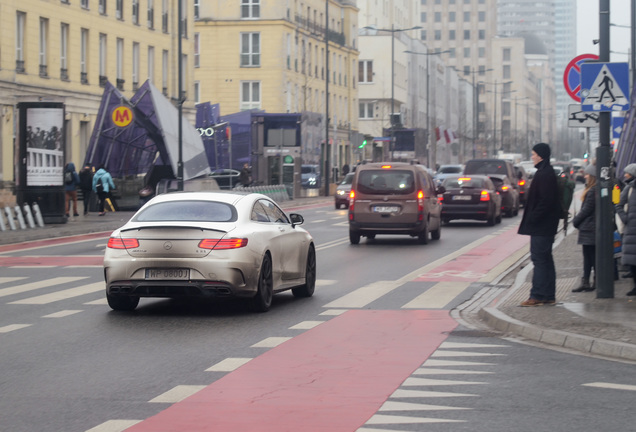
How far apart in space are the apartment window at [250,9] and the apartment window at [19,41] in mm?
41690

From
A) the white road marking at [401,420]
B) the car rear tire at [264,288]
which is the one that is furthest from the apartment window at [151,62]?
the white road marking at [401,420]

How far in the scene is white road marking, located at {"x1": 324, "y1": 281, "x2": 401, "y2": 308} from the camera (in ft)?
50.6

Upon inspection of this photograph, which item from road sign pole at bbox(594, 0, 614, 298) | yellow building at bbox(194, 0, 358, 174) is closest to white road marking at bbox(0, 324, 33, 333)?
road sign pole at bbox(594, 0, 614, 298)

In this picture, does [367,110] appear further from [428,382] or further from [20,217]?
[428,382]

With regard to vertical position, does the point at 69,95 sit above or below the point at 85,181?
above

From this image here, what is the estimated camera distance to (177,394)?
888cm

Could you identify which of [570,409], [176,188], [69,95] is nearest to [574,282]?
[570,409]

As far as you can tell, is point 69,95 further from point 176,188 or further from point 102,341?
point 102,341

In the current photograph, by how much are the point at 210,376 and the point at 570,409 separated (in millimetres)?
2880

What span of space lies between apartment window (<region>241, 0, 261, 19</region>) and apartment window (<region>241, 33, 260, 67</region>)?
1366 mm

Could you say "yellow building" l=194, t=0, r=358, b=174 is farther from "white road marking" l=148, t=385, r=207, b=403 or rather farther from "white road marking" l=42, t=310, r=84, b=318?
"white road marking" l=148, t=385, r=207, b=403

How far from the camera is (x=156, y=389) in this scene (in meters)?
9.09

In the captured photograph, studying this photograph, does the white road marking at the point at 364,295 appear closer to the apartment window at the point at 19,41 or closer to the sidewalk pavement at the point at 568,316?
the sidewalk pavement at the point at 568,316

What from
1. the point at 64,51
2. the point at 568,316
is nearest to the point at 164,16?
the point at 64,51
